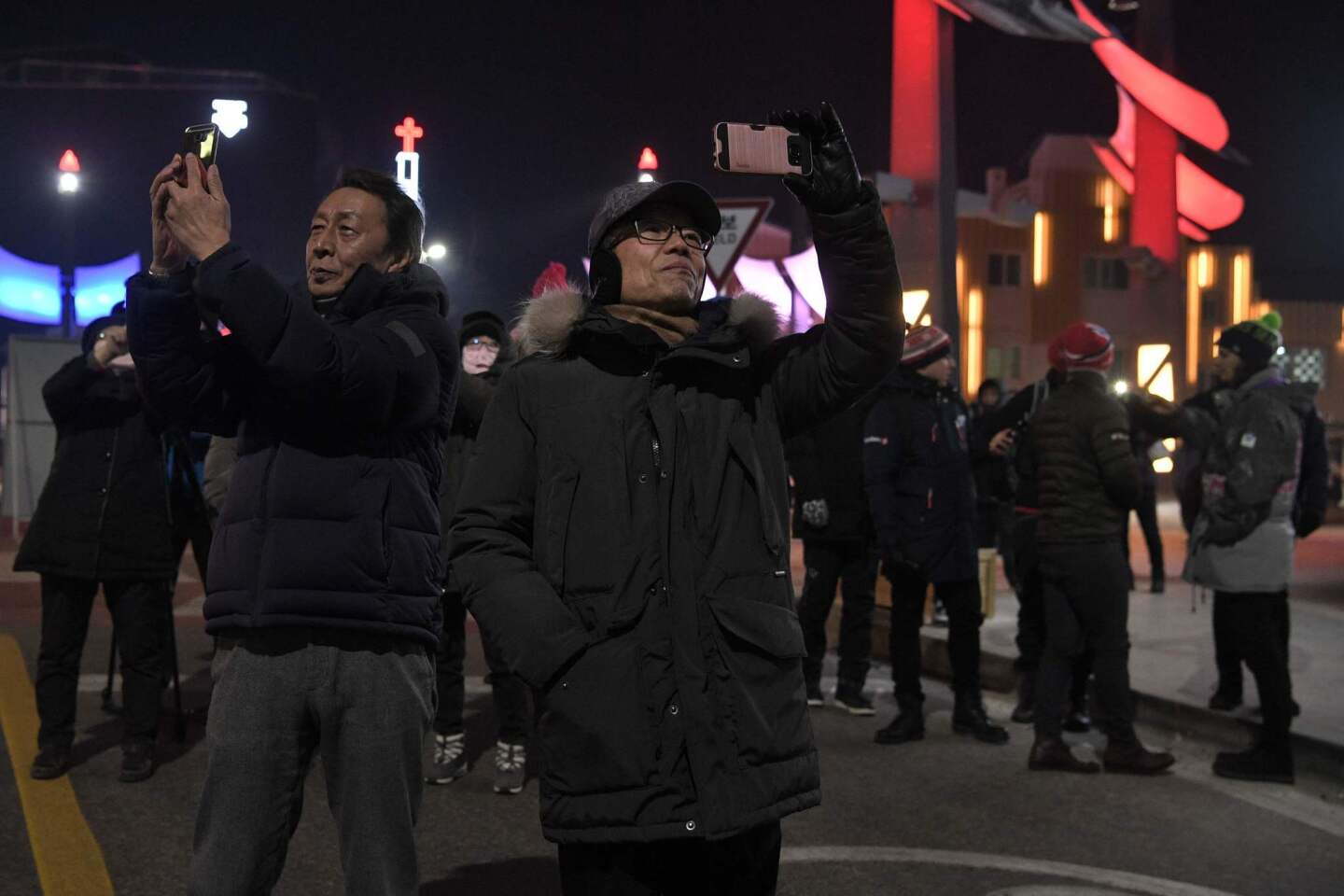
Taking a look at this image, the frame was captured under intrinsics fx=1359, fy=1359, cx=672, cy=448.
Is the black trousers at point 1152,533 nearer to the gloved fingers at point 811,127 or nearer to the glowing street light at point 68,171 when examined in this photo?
the gloved fingers at point 811,127

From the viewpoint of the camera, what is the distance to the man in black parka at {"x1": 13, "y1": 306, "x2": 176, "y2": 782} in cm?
596

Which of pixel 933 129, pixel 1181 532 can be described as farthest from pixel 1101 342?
pixel 1181 532

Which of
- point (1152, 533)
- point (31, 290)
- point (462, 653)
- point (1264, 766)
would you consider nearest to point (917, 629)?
point (1264, 766)

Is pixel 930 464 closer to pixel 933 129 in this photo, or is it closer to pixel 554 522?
pixel 554 522

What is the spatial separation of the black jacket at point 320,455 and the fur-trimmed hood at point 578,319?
391 millimetres

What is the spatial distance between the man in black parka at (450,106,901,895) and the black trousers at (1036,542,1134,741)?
3.97 meters

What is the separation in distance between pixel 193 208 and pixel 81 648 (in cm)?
400

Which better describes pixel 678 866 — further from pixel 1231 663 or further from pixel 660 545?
pixel 1231 663

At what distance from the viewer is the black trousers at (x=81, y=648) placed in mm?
5957

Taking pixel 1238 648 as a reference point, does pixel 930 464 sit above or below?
above

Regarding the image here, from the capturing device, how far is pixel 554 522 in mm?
2537

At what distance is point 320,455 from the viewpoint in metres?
2.97

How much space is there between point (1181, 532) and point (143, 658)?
18.5 metres

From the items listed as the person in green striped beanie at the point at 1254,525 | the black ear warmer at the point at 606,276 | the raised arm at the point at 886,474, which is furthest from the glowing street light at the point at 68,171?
the black ear warmer at the point at 606,276
